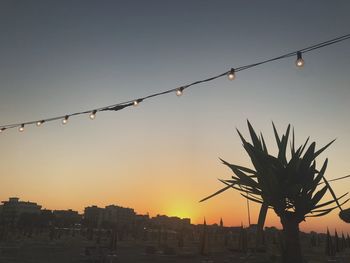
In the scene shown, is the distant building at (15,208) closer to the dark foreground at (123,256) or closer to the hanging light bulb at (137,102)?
the dark foreground at (123,256)

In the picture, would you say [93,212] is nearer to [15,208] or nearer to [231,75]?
[15,208]

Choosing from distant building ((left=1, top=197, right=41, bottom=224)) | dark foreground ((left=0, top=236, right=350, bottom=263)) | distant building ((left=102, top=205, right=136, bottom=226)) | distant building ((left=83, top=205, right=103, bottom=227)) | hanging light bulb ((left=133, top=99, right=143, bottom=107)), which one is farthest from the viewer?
distant building ((left=102, top=205, right=136, bottom=226))

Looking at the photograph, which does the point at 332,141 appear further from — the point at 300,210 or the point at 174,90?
the point at 174,90

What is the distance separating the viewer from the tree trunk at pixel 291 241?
6195 millimetres

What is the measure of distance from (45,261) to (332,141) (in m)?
22.8

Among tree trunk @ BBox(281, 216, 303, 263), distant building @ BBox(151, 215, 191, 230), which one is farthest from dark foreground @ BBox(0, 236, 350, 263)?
distant building @ BBox(151, 215, 191, 230)

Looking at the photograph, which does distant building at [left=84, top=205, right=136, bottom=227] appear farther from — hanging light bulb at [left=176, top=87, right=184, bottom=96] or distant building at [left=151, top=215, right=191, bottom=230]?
hanging light bulb at [left=176, top=87, right=184, bottom=96]

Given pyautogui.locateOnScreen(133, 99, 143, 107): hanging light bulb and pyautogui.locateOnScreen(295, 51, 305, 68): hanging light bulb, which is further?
pyautogui.locateOnScreen(133, 99, 143, 107): hanging light bulb

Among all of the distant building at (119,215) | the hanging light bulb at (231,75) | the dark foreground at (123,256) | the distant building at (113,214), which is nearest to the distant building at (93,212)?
the distant building at (113,214)

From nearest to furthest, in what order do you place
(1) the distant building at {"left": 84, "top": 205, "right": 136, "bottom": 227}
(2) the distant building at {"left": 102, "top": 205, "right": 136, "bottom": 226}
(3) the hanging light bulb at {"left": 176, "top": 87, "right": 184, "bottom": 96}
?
(3) the hanging light bulb at {"left": 176, "top": 87, "right": 184, "bottom": 96}, (1) the distant building at {"left": 84, "top": 205, "right": 136, "bottom": 227}, (2) the distant building at {"left": 102, "top": 205, "right": 136, "bottom": 226}

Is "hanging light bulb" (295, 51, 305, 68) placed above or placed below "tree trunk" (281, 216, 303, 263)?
above

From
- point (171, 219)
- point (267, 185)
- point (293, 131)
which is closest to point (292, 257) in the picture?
point (267, 185)

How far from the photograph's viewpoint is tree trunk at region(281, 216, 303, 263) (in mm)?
6195

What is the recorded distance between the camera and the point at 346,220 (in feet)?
19.4
